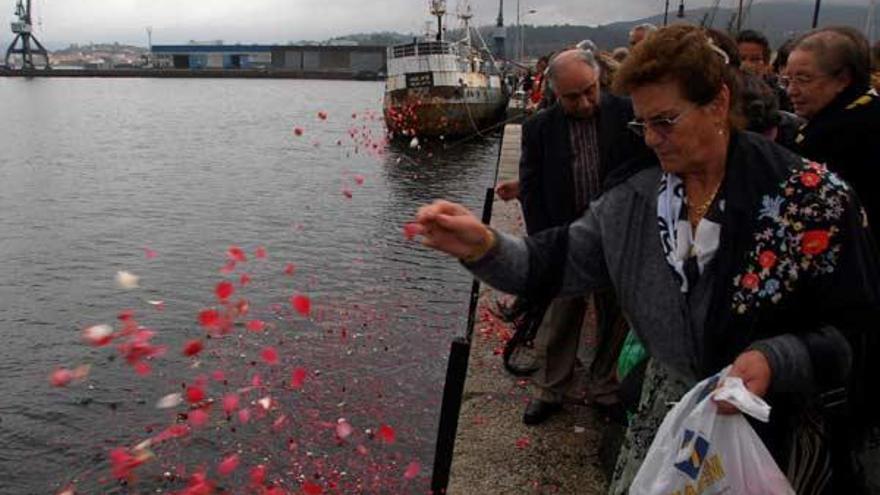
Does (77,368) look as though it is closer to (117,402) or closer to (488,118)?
(117,402)

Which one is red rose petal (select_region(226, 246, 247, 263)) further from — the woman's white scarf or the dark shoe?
the woman's white scarf

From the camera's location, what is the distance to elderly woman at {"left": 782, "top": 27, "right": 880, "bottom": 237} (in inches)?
122

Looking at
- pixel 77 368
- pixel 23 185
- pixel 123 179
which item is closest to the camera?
pixel 77 368

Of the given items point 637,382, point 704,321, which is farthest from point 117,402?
point 704,321

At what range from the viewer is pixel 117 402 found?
8.29 metres

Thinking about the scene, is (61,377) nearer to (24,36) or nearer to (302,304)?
(302,304)

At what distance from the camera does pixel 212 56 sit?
167 meters

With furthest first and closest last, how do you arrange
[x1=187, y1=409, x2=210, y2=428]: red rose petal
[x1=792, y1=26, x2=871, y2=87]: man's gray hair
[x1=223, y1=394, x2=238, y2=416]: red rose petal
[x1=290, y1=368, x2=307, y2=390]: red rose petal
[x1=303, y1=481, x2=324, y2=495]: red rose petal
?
[x1=290, y1=368, x2=307, y2=390]: red rose petal < [x1=223, y1=394, x2=238, y2=416]: red rose petal < [x1=187, y1=409, x2=210, y2=428]: red rose petal < [x1=303, y1=481, x2=324, y2=495]: red rose petal < [x1=792, y1=26, x2=871, y2=87]: man's gray hair

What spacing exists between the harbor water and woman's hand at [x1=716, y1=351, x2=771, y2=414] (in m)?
4.63

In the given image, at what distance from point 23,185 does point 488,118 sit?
24.4m

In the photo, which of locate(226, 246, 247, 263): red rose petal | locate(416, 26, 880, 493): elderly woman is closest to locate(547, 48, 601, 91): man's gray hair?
locate(416, 26, 880, 493): elderly woman

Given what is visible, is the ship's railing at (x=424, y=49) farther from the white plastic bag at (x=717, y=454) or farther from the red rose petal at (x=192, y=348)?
the white plastic bag at (x=717, y=454)

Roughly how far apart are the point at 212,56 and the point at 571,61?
174 m

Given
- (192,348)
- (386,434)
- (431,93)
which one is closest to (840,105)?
(386,434)
